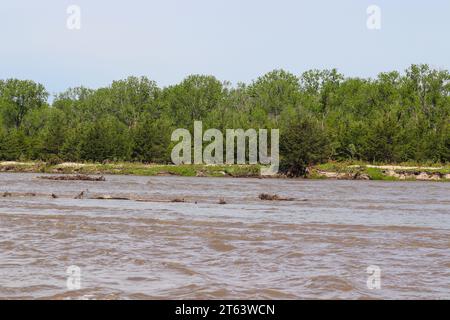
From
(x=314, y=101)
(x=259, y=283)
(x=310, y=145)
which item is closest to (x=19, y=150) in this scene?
(x=310, y=145)

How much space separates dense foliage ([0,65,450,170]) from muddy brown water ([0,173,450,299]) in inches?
2121

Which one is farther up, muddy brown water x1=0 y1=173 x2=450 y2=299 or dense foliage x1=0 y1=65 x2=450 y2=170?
dense foliage x1=0 y1=65 x2=450 y2=170

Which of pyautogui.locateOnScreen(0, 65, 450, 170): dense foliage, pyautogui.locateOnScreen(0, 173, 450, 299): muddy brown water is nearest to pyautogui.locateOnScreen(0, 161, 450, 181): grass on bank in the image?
pyautogui.locateOnScreen(0, 65, 450, 170): dense foliage

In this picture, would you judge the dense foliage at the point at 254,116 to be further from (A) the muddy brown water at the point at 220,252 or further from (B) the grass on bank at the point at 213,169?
(A) the muddy brown water at the point at 220,252

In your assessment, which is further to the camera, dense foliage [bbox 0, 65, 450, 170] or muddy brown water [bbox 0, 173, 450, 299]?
dense foliage [bbox 0, 65, 450, 170]

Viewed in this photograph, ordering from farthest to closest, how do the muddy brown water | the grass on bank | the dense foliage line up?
the dense foliage < the grass on bank < the muddy brown water

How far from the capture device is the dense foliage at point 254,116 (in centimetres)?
8800

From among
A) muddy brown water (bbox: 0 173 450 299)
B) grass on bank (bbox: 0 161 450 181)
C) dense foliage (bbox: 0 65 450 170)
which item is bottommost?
grass on bank (bbox: 0 161 450 181)

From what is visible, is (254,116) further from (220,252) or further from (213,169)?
(220,252)

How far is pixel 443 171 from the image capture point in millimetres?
74812

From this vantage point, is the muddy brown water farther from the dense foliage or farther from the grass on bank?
the dense foliage

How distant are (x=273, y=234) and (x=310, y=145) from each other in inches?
2352

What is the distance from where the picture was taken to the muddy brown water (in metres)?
11.8
